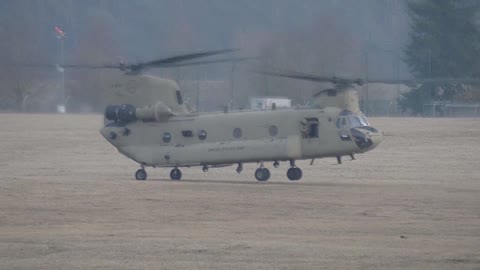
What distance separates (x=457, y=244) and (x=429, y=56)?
4734cm

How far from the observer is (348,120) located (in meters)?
29.5

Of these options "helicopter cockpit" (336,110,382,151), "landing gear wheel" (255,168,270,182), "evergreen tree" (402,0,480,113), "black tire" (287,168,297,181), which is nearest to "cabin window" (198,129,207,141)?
"landing gear wheel" (255,168,270,182)

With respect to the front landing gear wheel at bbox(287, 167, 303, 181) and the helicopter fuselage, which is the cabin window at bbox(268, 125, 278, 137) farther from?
the front landing gear wheel at bbox(287, 167, 303, 181)

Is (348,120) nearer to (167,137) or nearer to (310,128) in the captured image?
(310,128)

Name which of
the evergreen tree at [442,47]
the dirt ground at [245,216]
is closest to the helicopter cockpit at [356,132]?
the dirt ground at [245,216]

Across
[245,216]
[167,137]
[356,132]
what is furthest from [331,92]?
[245,216]

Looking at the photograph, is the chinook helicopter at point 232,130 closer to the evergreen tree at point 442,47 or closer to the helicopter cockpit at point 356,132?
the helicopter cockpit at point 356,132

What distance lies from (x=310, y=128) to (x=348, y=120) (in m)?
0.94

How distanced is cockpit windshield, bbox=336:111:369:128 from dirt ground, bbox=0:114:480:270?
1.46m

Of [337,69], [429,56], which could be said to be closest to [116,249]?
[337,69]

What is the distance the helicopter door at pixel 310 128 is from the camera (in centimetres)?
2961

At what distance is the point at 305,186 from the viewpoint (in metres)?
29.0

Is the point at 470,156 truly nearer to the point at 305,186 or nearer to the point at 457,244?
the point at 305,186

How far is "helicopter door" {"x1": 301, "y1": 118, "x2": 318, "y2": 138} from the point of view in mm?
29609
